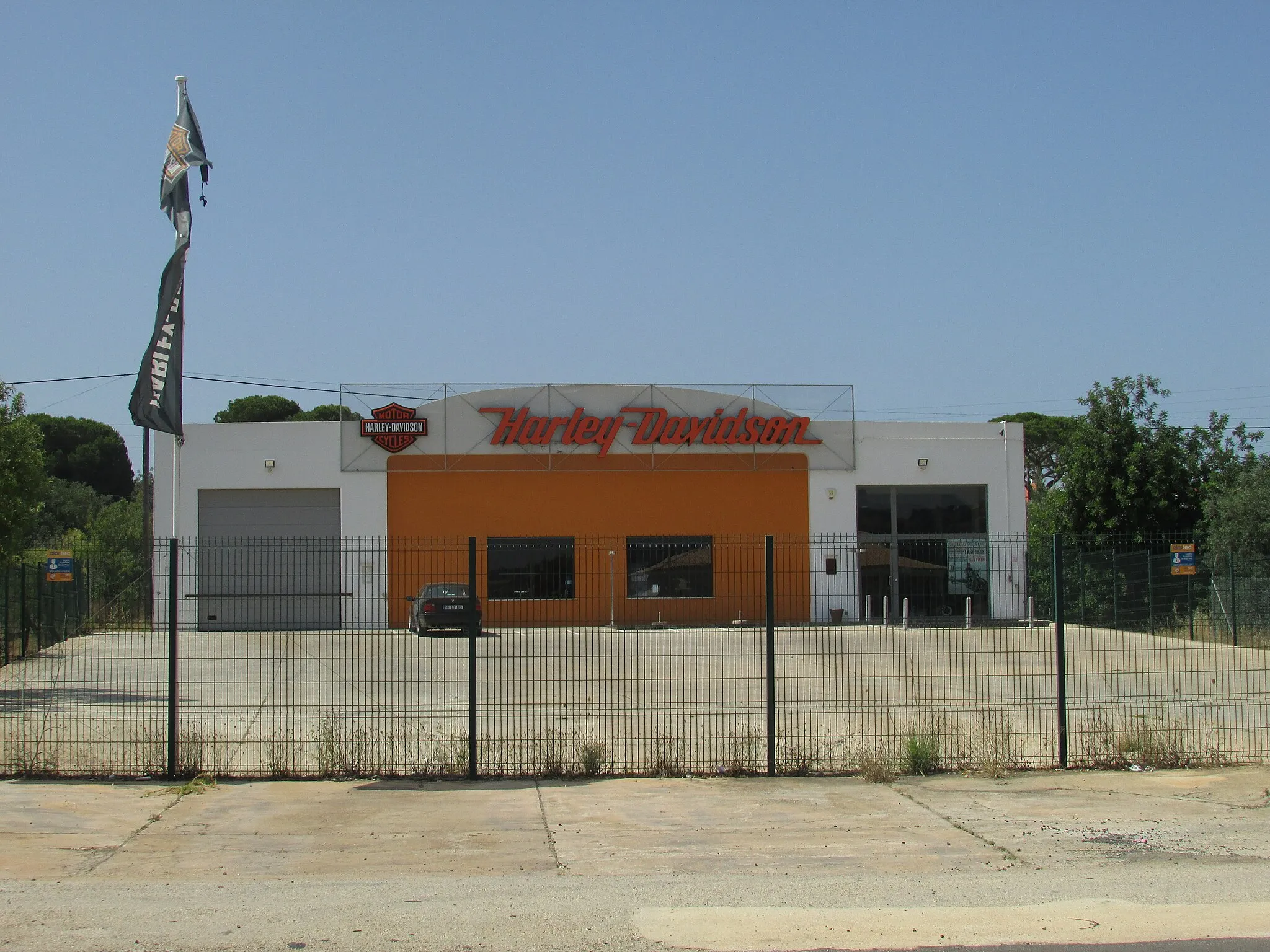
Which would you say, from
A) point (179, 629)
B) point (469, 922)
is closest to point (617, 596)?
point (179, 629)

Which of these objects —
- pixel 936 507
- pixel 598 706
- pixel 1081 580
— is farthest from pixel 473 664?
pixel 936 507

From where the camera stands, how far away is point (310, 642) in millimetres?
12391

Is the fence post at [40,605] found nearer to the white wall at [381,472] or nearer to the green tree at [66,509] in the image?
the white wall at [381,472]

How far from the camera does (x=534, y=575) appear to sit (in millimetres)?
14641

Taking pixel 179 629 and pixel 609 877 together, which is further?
pixel 179 629

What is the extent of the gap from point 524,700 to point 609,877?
353 inches

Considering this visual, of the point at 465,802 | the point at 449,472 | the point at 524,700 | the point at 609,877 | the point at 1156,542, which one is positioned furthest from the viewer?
the point at 449,472

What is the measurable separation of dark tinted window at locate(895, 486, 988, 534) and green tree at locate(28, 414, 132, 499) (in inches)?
2215

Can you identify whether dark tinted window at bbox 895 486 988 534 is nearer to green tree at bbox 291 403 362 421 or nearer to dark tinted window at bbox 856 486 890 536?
dark tinted window at bbox 856 486 890 536

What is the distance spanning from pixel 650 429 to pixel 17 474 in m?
20.0

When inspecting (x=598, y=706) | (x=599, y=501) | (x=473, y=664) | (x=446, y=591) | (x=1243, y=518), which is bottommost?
(x=598, y=706)

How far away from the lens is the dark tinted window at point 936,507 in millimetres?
39000

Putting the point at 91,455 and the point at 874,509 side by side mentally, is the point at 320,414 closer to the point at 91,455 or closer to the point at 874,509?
the point at 91,455

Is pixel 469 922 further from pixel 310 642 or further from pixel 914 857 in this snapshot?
pixel 310 642
